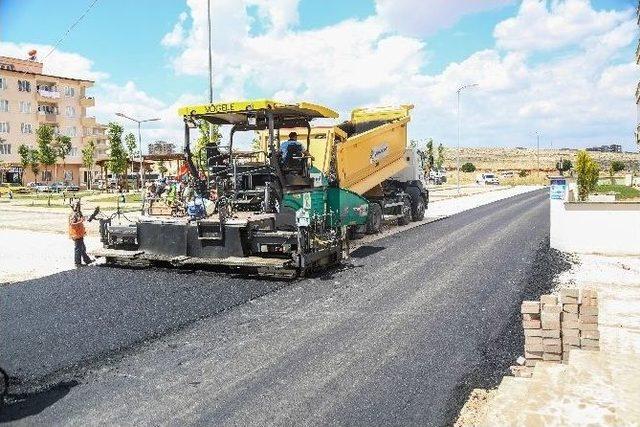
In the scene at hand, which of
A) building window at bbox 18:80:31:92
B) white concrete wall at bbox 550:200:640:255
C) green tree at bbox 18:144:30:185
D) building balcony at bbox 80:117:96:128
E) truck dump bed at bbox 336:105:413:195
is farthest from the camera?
building balcony at bbox 80:117:96:128

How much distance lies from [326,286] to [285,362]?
3.43 m

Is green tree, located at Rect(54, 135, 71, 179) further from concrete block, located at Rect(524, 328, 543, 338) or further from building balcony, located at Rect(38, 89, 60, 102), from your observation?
concrete block, located at Rect(524, 328, 543, 338)

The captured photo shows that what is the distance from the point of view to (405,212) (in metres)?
17.9

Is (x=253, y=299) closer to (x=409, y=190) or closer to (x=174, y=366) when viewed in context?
(x=174, y=366)

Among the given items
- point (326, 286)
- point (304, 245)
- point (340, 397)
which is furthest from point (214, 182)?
point (340, 397)

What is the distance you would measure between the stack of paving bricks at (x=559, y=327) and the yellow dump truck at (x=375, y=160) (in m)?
6.82

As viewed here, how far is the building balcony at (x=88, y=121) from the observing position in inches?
2638

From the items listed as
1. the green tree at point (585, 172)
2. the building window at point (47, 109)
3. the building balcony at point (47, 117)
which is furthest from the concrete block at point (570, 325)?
the building window at point (47, 109)

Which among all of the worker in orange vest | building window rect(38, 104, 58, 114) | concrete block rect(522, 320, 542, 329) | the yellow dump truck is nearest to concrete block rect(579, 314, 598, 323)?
concrete block rect(522, 320, 542, 329)

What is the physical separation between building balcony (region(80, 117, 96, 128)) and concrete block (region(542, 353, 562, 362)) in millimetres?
69937

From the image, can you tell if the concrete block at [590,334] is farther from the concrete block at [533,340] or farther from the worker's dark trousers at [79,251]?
the worker's dark trousers at [79,251]

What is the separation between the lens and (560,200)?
1259 cm

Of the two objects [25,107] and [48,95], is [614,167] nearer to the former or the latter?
[48,95]

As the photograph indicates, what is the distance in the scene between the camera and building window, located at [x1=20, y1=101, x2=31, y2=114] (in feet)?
196
